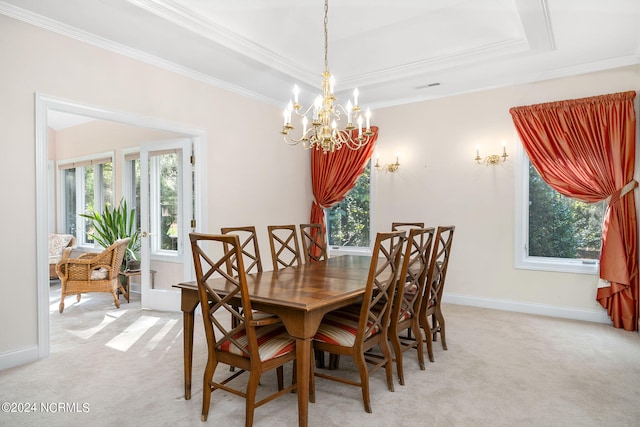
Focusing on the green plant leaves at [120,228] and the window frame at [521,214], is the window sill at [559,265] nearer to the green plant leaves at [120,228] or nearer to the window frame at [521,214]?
the window frame at [521,214]

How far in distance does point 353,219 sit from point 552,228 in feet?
8.40

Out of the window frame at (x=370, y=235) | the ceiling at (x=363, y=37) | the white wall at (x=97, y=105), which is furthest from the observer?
the window frame at (x=370, y=235)

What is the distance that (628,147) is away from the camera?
3.80m

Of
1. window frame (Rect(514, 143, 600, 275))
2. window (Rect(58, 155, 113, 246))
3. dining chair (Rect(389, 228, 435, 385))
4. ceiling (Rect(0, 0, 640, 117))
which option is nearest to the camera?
dining chair (Rect(389, 228, 435, 385))

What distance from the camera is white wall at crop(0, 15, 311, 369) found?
2891 millimetres

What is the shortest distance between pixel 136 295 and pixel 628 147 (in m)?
6.13

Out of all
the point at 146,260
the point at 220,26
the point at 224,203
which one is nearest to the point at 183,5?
the point at 220,26

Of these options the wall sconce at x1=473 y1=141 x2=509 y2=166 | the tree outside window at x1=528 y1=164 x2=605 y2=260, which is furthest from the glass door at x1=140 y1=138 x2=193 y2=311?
the tree outside window at x1=528 y1=164 x2=605 y2=260

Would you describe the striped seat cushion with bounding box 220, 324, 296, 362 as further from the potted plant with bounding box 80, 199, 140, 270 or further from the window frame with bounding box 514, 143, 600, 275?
the potted plant with bounding box 80, 199, 140, 270

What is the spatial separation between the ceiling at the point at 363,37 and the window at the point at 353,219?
5.05 feet

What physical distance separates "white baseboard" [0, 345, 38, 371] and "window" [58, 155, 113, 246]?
3768 millimetres

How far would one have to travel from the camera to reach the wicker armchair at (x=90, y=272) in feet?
15.4

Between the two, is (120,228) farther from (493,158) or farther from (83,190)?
(493,158)

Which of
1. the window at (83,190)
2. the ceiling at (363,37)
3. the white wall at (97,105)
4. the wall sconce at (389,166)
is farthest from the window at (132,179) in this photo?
the wall sconce at (389,166)
